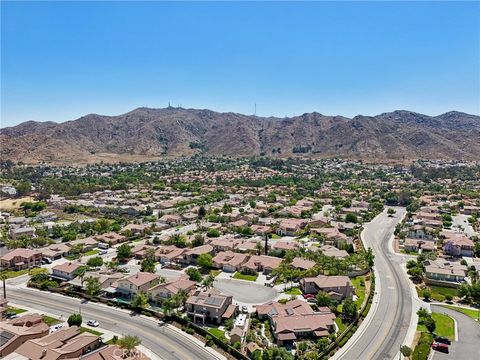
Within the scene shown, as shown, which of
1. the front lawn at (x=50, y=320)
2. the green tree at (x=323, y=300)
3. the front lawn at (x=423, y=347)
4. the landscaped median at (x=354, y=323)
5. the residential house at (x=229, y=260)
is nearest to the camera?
the front lawn at (x=423, y=347)

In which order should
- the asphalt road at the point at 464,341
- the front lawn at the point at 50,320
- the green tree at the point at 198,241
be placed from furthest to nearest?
the green tree at the point at 198,241
the front lawn at the point at 50,320
the asphalt road at the point at 464,341

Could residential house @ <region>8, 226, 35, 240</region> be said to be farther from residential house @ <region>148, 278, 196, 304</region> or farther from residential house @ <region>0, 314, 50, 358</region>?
residential house @ <region>148, 278, 196, 304</region>

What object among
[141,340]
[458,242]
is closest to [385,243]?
[458,242]

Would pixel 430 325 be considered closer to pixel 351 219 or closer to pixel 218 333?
pixel 218 333

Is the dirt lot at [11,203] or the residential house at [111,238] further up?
the dirt lot at [11,203]

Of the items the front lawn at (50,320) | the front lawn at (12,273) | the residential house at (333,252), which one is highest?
the residential house at (333,252)

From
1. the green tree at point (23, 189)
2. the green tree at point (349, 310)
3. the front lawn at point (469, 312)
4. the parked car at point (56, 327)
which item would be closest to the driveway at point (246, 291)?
the green tree at point (349, 310)

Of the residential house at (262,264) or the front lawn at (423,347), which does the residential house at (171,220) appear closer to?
the residential house at (262,264)

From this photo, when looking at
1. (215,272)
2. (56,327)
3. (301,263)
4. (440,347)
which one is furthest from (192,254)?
(440,347)
